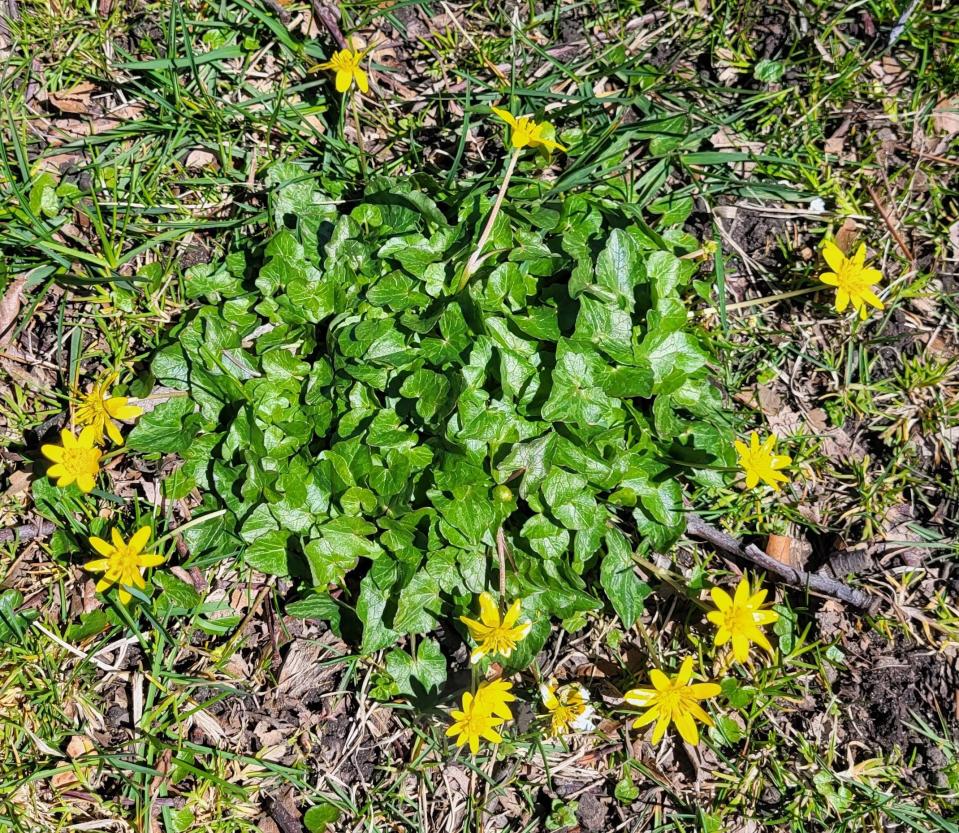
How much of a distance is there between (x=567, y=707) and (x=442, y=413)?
4.31 feet

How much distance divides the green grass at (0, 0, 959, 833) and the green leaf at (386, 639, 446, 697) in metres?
0.15

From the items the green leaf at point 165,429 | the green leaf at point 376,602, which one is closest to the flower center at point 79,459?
the green leaf at point 165,429

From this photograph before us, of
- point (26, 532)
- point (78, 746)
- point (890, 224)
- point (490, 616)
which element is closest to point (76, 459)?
point (26, 532)

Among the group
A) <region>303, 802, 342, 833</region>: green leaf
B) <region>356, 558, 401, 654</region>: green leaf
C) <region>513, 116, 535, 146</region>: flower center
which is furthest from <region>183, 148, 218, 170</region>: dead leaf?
<region>303, 802, 342, 833</region>: green leaf

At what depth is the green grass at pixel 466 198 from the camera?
3.46 m

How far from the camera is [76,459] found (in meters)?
3.15

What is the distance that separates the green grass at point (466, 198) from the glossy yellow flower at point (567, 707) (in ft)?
0.40

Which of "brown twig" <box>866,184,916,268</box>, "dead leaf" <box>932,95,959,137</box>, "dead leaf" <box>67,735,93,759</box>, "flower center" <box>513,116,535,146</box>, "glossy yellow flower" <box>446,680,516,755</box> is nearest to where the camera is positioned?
"glossy yellow flower" <box>446,680,516,755</box>

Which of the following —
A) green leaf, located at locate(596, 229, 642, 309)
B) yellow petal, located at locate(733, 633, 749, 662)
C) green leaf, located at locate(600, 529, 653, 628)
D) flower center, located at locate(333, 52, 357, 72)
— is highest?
flower center, located at locate(333, 52, 357, 72)

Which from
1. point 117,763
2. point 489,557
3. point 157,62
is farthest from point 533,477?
point 157,62

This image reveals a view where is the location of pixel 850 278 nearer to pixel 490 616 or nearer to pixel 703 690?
pixel 703 690

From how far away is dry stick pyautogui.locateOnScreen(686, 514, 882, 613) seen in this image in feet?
11.8

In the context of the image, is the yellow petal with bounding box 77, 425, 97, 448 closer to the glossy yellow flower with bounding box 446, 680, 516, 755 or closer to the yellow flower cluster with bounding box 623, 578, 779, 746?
the glossy yellow flower with bounding box 446, 680, 516, 755

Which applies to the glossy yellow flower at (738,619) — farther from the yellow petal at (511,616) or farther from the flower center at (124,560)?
the flower center at (124,560)
